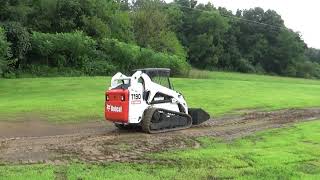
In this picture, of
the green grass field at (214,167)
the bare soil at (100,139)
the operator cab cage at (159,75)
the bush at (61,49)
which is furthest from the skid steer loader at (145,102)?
the bush at (61,49)

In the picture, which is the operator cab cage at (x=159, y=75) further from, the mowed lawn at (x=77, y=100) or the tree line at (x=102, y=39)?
the tree line at (x=102, y=39)

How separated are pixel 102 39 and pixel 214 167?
41.5 meters

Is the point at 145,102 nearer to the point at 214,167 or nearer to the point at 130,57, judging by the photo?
the point at 214,167

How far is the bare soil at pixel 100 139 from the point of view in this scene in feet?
38.7

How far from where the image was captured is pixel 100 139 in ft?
47.7

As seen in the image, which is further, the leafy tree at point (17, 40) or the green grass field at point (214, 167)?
the leafy tree at point (17, 40)

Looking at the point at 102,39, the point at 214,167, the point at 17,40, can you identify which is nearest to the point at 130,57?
the point at 102,39

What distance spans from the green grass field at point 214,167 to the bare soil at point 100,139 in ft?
2.20

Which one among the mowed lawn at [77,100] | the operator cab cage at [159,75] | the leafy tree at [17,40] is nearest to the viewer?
the operator cab cage at [159,75]

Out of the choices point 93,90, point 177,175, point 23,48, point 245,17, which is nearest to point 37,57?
point 23,48

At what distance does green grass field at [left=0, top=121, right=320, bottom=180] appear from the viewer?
9.95 metres

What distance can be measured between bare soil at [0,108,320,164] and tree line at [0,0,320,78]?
1954 centimetres

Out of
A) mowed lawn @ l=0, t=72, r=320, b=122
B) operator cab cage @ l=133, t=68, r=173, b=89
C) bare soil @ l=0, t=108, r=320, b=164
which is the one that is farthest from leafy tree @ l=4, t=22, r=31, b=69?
operator cab cage @ l=133, t=68, r=173, b=89

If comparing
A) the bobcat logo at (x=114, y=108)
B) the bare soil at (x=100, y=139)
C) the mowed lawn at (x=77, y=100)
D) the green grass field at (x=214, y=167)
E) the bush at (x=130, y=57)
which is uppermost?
the bush at (x=130, y=57)
